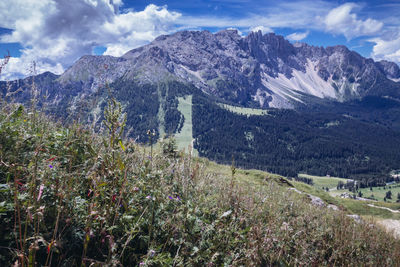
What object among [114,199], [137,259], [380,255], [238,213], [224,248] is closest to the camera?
[137,259]

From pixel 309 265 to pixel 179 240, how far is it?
3.06 meters

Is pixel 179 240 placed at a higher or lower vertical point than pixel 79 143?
lower

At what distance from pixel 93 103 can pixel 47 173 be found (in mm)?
2415

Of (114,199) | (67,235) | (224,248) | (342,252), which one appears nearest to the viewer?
(67,235)

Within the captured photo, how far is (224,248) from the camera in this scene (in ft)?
11.8

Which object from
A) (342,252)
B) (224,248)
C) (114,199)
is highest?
(114,199)

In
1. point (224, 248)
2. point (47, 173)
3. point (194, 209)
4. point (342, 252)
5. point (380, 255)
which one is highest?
point (47, 173)

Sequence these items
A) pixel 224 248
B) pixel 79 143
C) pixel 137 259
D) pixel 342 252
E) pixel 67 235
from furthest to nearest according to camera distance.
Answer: pixel 342 252 → pixel 79 143 → pixel 224 248 → pixel 137 259 → pixel 67 235

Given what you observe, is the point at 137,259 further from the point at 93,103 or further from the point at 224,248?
the point at 93,103

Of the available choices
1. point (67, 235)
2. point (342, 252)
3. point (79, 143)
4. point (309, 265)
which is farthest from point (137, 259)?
point (342, 252)

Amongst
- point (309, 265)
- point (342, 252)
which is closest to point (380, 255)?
point (342, 252)

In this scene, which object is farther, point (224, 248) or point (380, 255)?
point (380, 255)

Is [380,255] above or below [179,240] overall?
below

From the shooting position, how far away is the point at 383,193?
197 metres
